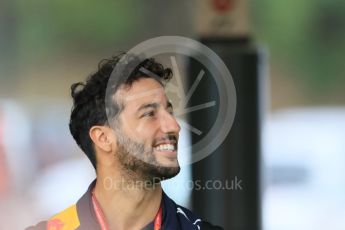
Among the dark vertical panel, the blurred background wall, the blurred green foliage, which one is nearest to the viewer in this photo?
the dark vertical panel

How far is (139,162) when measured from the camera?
4.91 feet

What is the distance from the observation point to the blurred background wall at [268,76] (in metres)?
4.36

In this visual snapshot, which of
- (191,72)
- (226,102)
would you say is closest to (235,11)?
(191,72)

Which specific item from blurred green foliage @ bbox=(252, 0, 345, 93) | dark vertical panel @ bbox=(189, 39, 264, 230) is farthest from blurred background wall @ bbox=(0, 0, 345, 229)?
dark vertical panel @ bbox=(189, 39, 264, 230)

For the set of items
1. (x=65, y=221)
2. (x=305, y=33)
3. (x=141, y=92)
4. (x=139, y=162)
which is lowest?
(x=65, y=221)

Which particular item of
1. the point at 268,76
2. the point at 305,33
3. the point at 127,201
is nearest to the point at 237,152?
the point at 127,201

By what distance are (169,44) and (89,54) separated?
6.78 ft

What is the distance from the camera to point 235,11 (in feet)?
8.68

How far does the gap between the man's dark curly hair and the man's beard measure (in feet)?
0.17

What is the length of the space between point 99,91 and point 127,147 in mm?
121

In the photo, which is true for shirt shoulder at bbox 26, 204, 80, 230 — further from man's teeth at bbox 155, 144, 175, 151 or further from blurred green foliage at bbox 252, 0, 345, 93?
blurred green foliage at bbox 252, 0, 345, 93

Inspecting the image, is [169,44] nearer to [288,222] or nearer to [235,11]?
[235,11]

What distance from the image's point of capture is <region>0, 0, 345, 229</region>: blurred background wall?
436cm

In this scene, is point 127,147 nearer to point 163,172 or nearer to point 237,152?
point 163,172
